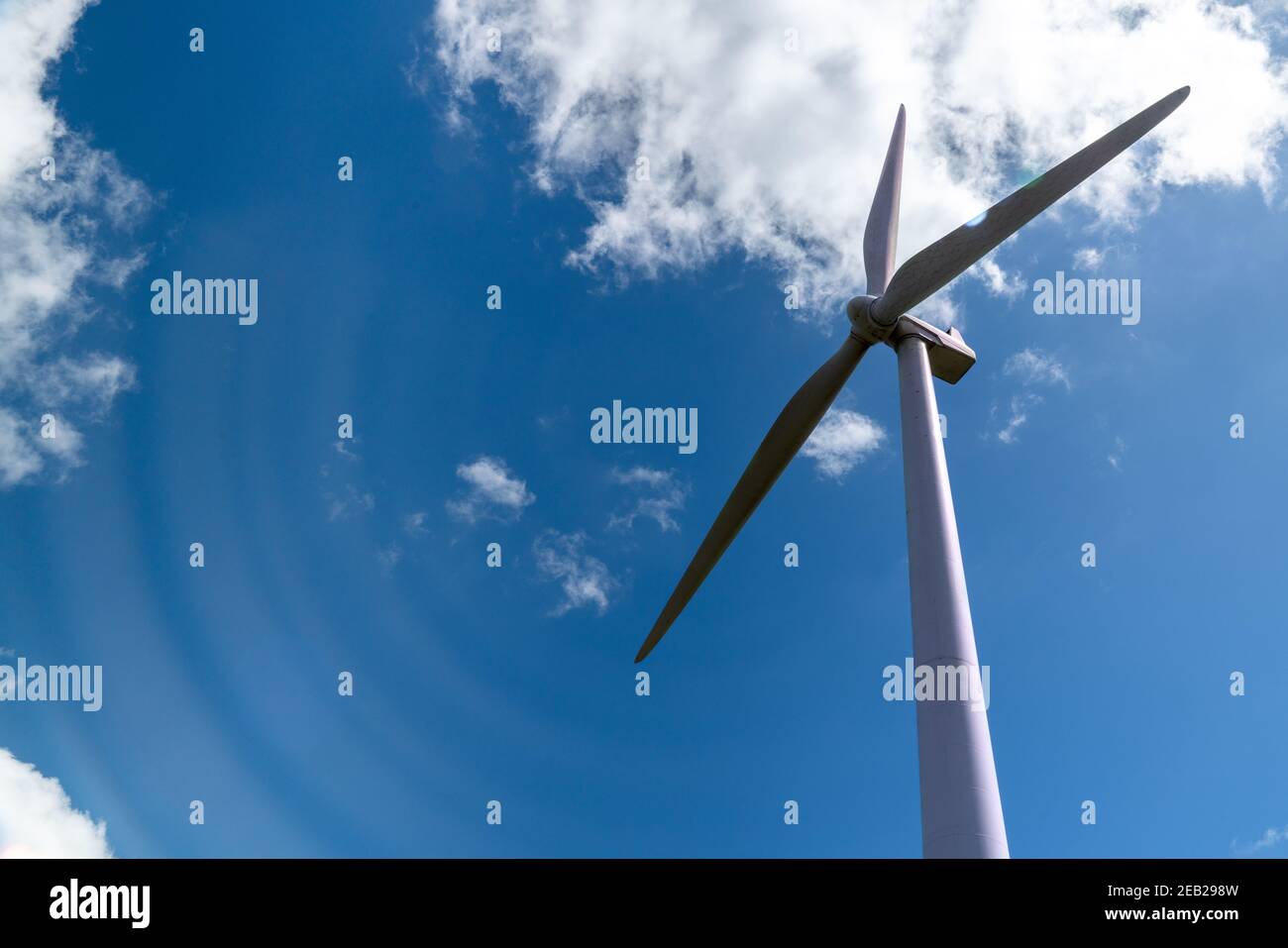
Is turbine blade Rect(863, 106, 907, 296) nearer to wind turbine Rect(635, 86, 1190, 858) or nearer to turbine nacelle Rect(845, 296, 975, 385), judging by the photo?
wind turbine Rect(635, 86, 1190, 858)

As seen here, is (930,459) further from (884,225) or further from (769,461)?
(884,225)

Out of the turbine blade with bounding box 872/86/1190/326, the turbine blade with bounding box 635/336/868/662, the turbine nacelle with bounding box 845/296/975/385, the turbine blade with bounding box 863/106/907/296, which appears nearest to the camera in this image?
the turbine blade with bounding box 872/86/1190/326

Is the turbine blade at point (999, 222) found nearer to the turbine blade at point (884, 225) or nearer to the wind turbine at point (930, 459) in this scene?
the wind turbine at point (930, 459)

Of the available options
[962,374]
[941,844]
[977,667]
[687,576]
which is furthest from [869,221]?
[941,844]

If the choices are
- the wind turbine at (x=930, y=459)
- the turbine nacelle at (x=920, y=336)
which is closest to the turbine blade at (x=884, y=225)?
the wind turbine at (x=930, y=459)

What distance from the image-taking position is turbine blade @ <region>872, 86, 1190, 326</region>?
19812 mm

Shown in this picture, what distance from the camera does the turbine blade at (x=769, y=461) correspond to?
22.9 metres

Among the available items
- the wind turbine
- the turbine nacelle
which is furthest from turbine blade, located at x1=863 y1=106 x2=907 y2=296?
the turbine nacelle

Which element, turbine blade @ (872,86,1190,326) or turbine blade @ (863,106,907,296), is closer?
turbine blade @ (872,86,1190,326)

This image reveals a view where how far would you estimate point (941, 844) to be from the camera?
13.3 metres

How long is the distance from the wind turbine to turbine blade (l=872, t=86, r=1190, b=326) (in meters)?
0.03
